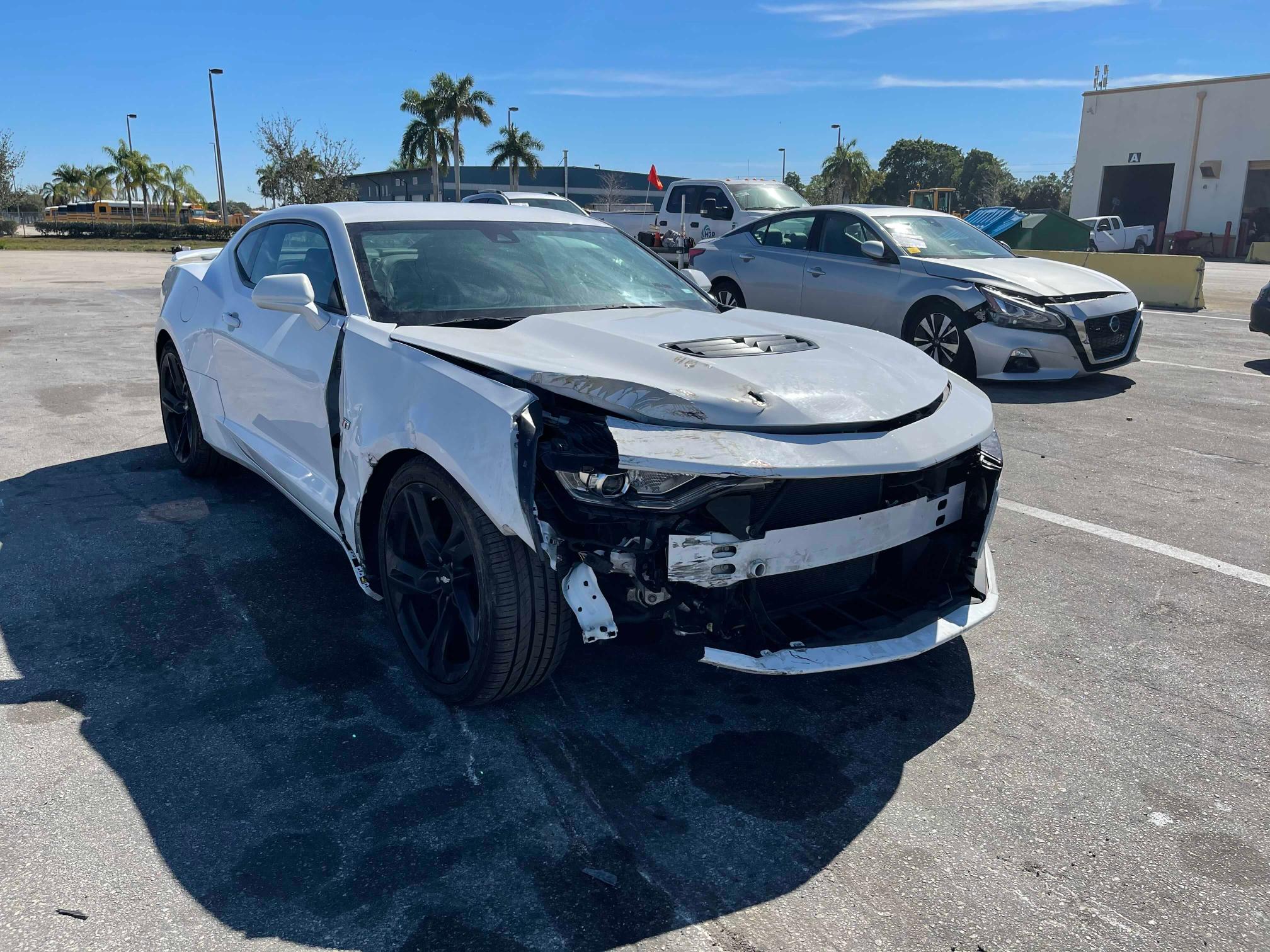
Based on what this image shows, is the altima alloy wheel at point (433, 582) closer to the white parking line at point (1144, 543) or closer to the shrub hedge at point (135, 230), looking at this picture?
the white parking line at point (1144, 543)

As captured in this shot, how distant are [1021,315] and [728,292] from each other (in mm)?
3434

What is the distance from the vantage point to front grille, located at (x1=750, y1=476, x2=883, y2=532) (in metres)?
2.61

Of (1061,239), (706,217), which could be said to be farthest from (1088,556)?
(1061,239)

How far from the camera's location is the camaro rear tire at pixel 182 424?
5203mm

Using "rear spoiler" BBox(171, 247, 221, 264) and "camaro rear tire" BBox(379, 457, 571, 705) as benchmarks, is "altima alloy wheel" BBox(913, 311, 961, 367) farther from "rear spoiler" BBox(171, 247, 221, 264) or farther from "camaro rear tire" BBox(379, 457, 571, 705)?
"camaro rear tire" BBox(379, 457, 571, 705)

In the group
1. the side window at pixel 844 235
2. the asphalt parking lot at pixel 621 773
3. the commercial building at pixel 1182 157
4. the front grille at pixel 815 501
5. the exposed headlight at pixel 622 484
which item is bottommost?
the asphalt parking lot at pixel 621 773

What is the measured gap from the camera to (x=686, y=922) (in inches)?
84.4

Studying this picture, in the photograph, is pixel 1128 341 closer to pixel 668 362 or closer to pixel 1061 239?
pixel 668 362

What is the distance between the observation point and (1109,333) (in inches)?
320

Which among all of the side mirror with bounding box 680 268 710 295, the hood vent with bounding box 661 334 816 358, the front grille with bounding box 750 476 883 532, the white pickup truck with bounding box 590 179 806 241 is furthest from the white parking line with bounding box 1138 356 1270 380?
the front grille with bounding box 750 476 883 532

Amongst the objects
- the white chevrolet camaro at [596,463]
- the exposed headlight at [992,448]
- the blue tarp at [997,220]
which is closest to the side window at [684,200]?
the blue tarp at [997,220]

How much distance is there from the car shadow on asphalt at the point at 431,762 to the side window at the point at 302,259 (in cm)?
124

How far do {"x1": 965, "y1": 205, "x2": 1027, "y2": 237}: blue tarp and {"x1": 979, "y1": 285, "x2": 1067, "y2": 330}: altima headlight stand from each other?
18.2 meters

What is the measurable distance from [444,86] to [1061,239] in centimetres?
4147
